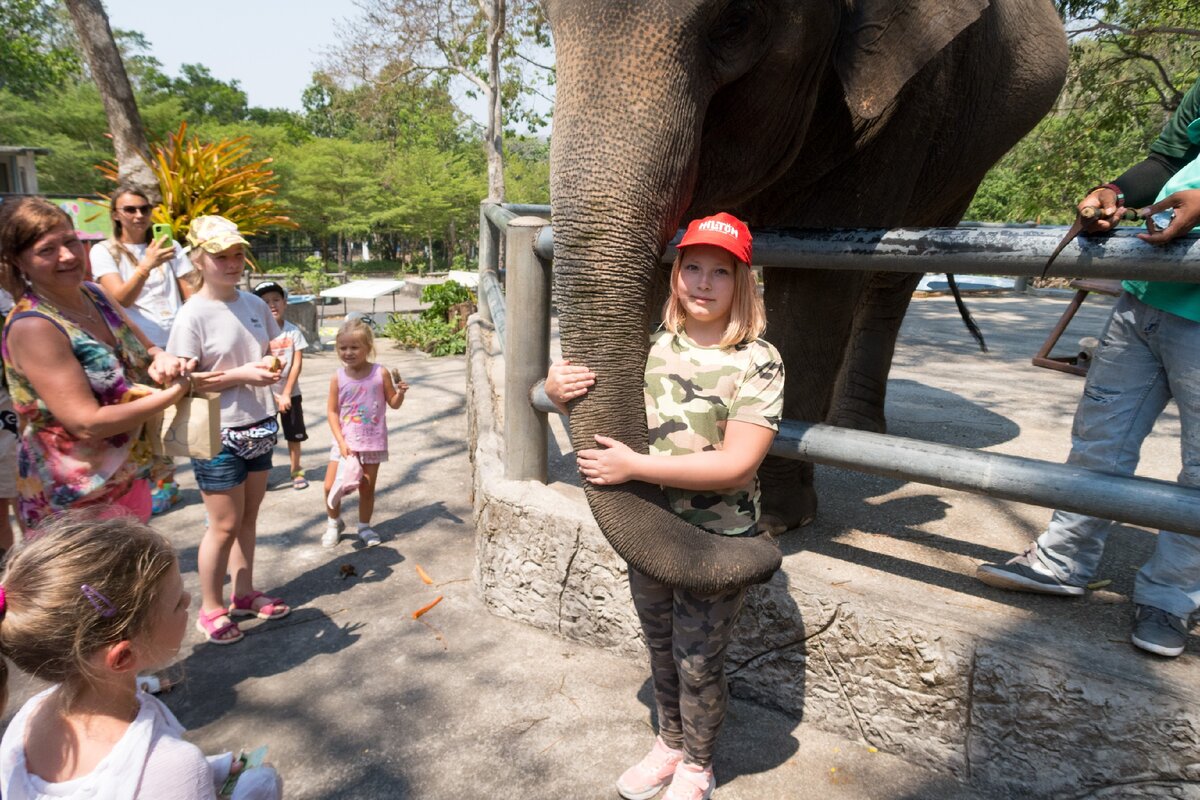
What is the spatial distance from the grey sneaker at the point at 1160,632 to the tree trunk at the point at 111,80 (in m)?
9.12

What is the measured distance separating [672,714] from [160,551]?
1450mm

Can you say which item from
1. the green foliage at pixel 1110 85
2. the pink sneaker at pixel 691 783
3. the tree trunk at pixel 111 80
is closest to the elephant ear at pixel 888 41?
the pink sneaker at pixel 691 783

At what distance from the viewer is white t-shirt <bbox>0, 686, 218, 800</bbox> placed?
4.44 ft

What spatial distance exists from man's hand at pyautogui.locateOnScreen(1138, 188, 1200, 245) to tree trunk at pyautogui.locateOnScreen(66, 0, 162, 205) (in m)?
8.94

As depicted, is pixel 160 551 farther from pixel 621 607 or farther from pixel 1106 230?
pixel 1106 230

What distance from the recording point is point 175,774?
1.42 m

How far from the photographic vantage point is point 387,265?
158 feet

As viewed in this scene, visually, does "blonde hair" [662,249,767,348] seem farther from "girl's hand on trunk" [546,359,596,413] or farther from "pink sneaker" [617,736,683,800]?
"pink sneaker" [617,736,683,800]

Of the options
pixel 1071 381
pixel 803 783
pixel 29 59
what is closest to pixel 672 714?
pixel 803 783

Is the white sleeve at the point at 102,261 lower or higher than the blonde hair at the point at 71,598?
higher

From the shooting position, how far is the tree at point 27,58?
35094 mm

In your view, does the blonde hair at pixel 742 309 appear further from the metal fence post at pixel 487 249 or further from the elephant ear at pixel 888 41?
the metal fence post at pixel 487 249

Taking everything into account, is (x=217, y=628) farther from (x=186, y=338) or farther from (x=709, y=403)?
(x=709, y=403)

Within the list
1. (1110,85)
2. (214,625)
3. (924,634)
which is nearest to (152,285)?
(214,625)
